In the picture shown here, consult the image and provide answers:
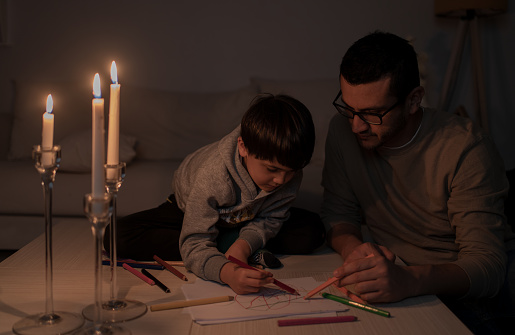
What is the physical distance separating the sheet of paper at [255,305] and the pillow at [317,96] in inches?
61.0

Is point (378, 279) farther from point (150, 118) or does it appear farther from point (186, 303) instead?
point (150, 118)

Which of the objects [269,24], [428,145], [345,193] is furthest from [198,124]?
[428,145]

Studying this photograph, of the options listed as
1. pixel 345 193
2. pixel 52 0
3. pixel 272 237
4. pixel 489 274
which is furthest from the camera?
pixel 52 0

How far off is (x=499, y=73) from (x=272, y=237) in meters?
2.46

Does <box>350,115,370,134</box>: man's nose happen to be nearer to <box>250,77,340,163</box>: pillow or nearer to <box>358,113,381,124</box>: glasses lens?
<box>358,113,381,124</box>: glasses lens

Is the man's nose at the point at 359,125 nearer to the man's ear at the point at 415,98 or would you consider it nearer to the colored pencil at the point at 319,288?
the man's ear at the point at 415,98

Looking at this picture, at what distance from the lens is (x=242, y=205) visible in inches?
56.2

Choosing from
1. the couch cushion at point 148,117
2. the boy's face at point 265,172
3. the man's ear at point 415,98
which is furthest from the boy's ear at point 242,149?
the couch cushion at point 148,117

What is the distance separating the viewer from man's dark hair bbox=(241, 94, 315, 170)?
1298 millimetres

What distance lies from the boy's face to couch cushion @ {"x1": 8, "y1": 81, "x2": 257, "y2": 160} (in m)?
1.42

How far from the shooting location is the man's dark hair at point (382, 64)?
1361 mm

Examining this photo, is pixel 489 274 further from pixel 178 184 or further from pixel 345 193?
pixel 178 184

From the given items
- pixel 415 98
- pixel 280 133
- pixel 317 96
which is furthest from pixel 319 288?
pixel 317 96

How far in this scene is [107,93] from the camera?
9.93 feet
